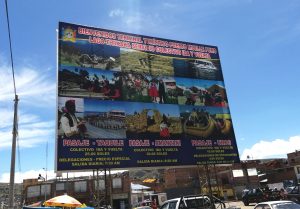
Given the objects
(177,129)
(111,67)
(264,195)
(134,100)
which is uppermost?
(111,67)

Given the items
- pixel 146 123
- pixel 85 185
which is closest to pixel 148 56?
pixel 146 123

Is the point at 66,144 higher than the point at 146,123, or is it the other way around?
the point at 146,123

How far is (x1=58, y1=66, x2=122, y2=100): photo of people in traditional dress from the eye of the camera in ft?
53.6

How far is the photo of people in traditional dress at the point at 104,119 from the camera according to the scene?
16219mm

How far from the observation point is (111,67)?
17828 mm

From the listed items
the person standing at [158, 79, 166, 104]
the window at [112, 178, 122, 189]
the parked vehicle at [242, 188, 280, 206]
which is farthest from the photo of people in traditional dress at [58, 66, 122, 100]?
the window at [112, 178, 122, 189]

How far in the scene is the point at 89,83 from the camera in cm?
1691

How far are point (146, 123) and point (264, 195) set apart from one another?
1950cm

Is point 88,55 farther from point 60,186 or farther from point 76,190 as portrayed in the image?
point 60,186

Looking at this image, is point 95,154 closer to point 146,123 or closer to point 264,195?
point 146,123

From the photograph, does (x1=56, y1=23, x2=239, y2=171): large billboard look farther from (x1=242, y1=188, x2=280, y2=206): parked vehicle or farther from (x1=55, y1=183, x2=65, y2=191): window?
(x1=55, y1=183, x2=65, y2=191): window

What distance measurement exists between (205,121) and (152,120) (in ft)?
11.0

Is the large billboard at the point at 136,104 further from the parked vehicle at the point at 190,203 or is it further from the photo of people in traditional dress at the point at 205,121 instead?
the parked vehicle at the point at 190,203

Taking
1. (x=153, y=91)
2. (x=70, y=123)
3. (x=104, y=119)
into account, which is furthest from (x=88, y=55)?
(x=153, y=91)
